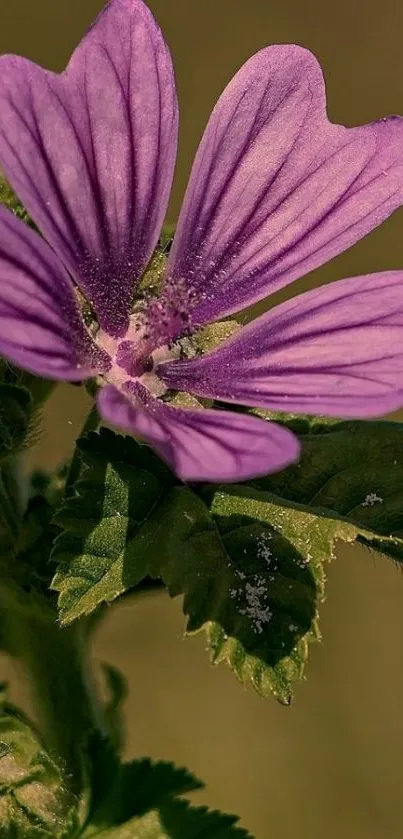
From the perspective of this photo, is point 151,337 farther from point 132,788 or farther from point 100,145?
point 132,788

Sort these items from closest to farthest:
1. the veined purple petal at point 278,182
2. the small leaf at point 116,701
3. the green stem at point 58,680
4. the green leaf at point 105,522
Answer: the green leaf at point 105,522 → the veined purple petal at point 278,182 → the green stem at point 58,680 → the small leaf at point 116,701

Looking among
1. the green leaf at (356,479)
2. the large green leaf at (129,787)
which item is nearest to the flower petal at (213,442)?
the green leaf at (356,479)

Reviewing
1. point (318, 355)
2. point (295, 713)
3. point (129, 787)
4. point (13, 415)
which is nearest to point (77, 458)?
point (13, 415)

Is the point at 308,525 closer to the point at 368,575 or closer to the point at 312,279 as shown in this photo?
the point at 368,575

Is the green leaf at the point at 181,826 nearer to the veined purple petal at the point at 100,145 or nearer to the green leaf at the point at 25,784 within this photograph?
the green leaf at the point at 25,784

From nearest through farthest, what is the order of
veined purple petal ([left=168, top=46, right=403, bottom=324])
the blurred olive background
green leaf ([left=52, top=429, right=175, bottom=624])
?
green leaf ([left=52, top=429, right=175, bottom=624]), veined purple petal ([left=168, top=46, right=403, bottom=324]), the blurred olive background

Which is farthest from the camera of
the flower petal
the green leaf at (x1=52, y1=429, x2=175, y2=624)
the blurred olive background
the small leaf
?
the blurred olive background

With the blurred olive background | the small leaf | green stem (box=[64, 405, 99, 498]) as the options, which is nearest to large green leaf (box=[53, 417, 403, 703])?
green stem (box=[64, 405, 99, 498])

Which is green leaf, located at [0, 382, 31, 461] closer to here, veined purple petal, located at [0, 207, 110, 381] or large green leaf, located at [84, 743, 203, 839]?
veined purple petal, located at [0, 207, 110, 381]
